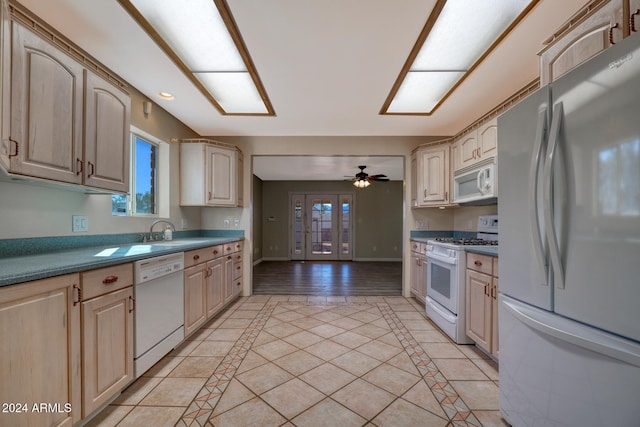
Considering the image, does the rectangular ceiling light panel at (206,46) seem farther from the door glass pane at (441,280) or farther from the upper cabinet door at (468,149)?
the door glass pane at (441,280)

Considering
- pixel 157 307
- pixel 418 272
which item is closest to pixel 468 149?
pixel 418 272

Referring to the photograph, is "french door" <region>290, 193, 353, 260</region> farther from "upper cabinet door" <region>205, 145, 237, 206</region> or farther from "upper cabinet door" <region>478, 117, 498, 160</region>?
"upper cabinet door" <region>478, 117, 498, 160</region>

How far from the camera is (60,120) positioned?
5.01 feet

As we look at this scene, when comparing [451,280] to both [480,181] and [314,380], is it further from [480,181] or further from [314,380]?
[314,380]

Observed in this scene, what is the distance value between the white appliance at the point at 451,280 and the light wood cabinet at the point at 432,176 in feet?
1.86

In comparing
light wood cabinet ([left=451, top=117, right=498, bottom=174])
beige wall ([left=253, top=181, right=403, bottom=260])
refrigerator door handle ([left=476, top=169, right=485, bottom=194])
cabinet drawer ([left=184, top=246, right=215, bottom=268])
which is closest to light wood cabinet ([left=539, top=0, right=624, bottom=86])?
light wood cabinet ([left=451, top=117, right=498, bottom=174])

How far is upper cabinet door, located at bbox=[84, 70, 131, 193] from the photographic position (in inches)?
68.0

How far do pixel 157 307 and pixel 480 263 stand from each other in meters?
2.58

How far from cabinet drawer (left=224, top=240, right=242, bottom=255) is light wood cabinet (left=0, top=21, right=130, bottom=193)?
4.78ft

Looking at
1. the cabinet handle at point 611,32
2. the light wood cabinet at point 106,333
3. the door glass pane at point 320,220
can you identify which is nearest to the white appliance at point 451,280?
the cabinet handle at point 611,32

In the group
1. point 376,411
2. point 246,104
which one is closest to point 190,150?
point 246,104

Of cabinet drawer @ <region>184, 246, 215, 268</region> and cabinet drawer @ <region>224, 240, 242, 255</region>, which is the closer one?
cabinet drawer @ <region>184, 246, 215, 268</region>

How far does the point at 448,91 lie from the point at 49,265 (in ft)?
10.8

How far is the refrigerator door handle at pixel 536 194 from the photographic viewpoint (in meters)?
1.17
